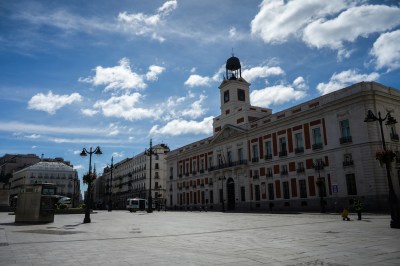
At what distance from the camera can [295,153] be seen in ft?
133

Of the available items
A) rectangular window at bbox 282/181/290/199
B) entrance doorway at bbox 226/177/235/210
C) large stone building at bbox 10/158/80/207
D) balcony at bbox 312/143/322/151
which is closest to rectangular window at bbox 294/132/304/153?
balcony at bbox 312/143/322/151

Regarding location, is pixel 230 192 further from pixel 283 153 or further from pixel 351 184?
pixel 351 184

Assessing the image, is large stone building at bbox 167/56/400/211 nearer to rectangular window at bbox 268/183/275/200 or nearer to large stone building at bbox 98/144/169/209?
rectangular window at bbox 268/183/275/200

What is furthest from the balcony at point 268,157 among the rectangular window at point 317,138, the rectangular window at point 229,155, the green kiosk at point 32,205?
the green kiosk at point 32,205

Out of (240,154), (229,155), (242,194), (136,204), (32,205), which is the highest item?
(229,155)

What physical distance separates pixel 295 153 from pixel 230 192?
15346 millimetres

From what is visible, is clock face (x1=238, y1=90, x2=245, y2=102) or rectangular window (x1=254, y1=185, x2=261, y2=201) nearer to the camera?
rectangular window (x1=254, y1=185, x2=261, y2=201)

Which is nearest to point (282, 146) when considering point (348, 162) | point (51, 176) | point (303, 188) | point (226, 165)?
point (303, 188)

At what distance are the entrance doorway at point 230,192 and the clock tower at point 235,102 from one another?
30.3 feet

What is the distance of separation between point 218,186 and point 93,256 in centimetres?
4791

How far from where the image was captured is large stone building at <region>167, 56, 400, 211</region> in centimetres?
3253

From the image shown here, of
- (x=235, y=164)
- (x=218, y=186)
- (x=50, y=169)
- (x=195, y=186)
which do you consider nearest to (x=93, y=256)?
(x=235, y=164)

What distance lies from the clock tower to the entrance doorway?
9.24 metres

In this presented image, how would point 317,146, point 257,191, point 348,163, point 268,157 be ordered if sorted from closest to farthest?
1. point 348,163
2. point 317,146
3. point 268,157
4. point 257,191
